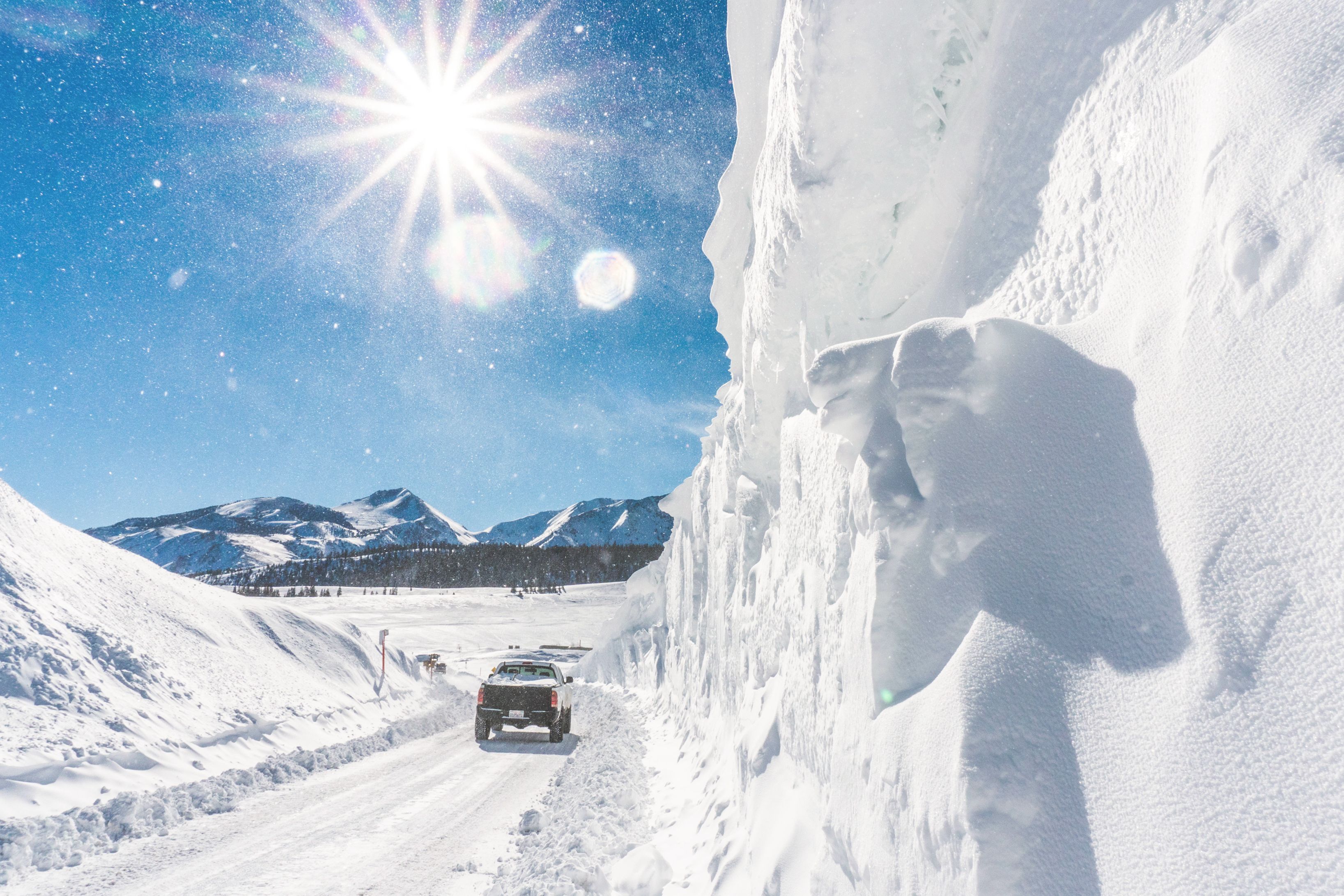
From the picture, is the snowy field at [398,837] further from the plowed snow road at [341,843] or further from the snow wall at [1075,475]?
the snow wall at [1075,475]

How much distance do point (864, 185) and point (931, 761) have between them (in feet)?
13.8

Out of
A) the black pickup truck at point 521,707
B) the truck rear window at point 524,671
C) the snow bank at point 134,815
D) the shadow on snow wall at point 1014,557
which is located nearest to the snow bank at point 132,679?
the snow bank at point 134,815

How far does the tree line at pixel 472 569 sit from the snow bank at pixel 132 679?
101521 mm

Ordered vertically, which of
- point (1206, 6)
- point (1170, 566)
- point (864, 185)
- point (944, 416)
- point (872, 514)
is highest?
point (864, 185)

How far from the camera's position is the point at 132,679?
916 centimetres

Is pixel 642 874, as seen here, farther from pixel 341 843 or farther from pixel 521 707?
pixel 521 707

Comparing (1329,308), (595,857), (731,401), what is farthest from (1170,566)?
(731,401)

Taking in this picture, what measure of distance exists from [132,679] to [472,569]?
12626 centimetres

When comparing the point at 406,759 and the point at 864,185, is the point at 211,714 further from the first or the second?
the point at 864,185

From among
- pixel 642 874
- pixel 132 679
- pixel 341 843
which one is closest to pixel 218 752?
pixel 132 679

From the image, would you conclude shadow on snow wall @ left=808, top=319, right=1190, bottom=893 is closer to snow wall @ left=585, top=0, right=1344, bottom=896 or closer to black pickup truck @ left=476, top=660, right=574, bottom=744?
snow wall @ left=585, top=0, right=1344, bottom=896

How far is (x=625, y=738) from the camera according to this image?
12.1 meters

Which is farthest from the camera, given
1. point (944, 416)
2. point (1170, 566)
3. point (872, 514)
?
point (872, 514)

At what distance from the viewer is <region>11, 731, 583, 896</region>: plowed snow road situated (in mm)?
4965
